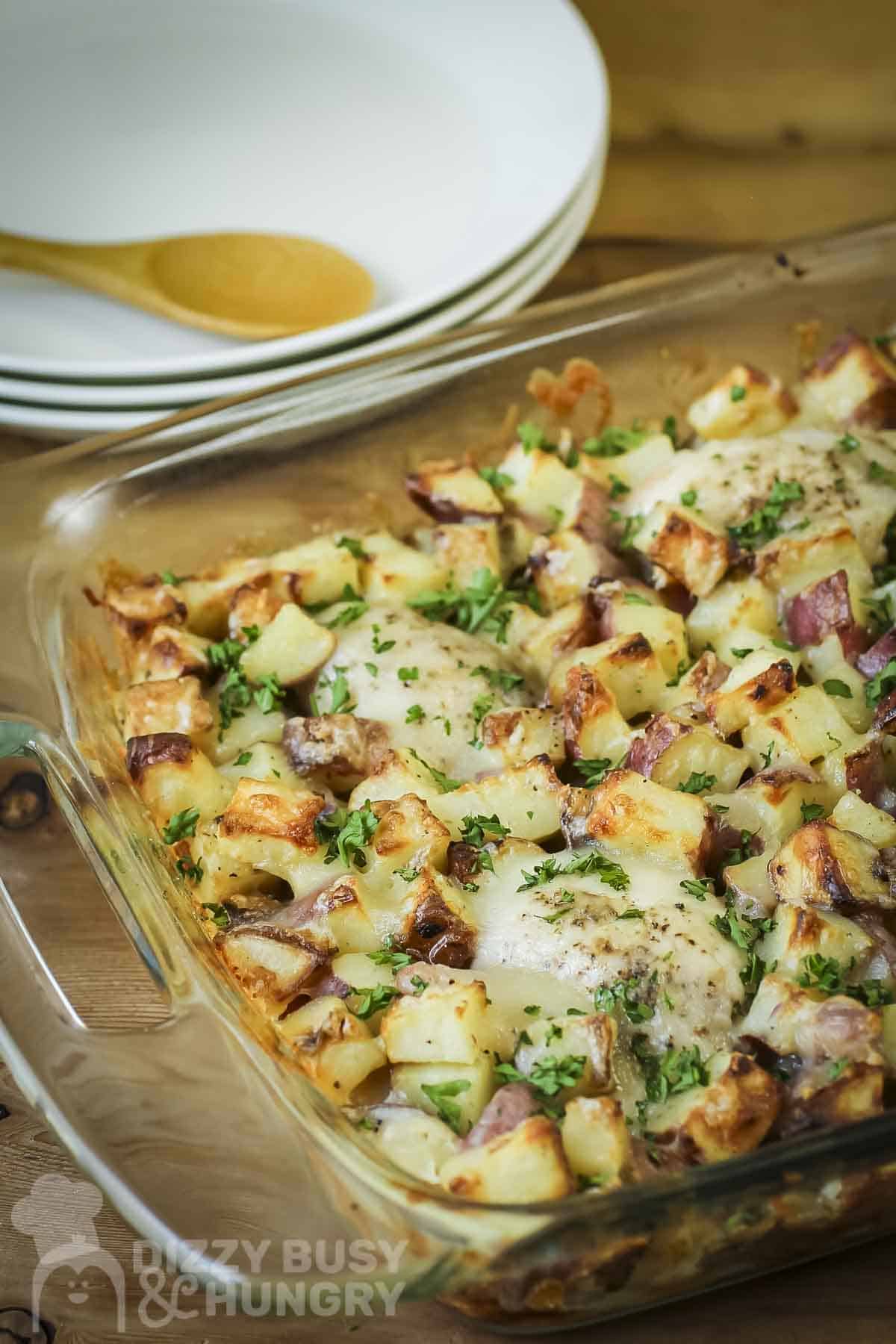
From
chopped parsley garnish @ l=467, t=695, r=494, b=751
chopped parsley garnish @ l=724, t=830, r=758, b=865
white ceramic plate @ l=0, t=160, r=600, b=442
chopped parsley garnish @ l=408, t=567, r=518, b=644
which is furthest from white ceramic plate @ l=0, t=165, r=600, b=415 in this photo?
chopped parsley garnish @ l=724, t=830, r=758, b=865

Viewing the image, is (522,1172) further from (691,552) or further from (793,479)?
(793,479)

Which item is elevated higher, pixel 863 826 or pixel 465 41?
pixel 465 41

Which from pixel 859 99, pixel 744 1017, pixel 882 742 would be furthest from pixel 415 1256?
pixel 859 99

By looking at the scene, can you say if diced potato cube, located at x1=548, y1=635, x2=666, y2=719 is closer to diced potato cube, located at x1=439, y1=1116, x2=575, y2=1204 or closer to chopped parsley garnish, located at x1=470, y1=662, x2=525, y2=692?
chopped parsley garnish, located at x1=470, y1=662, x2=525, y2=692

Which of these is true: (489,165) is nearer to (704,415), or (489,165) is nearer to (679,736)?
(704,415)

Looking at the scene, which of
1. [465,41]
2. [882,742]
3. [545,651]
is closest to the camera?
[882,742]
